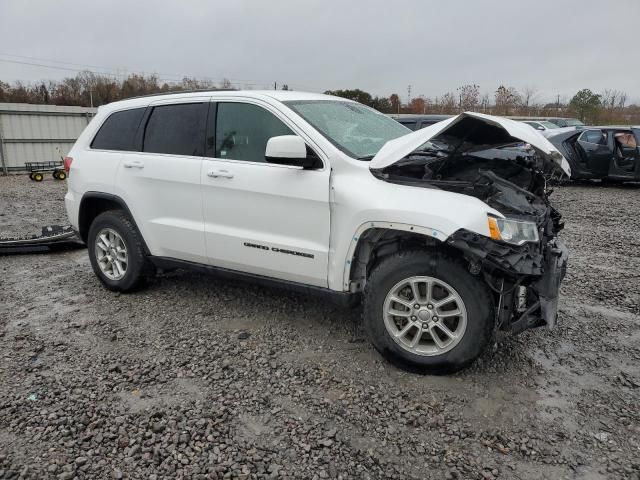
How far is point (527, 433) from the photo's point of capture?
2.84 meters

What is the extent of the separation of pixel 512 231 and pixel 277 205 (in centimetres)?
164

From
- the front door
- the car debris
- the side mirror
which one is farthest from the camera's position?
the car debris

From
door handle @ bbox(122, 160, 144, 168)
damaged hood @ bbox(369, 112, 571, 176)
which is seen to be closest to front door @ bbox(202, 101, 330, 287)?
damaged hood @ bbox(369, 112, 571, 176)

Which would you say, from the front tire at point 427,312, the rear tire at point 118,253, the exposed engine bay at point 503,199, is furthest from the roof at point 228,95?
the front tire at point 427,312

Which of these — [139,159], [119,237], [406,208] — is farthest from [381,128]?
[119,237]

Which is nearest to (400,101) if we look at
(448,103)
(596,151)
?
(448,103)

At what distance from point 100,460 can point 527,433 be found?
228cm

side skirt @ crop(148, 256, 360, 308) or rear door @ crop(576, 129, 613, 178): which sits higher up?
rear door @ crop(576, 129, 613, 178)

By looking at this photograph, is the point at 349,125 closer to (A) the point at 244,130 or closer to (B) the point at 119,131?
(A) the point at 244,130

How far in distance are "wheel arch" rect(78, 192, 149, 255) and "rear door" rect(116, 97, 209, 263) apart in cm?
9

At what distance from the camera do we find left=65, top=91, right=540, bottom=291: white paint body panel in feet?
10.8

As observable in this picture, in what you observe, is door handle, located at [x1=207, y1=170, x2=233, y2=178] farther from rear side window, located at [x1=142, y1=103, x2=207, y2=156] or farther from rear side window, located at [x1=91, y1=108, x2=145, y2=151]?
rear side window, located at [x1=91, y1=108, x2=145, y2=151]

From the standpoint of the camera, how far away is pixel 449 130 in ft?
11.7

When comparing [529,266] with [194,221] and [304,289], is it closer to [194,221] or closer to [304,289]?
[304,289]
